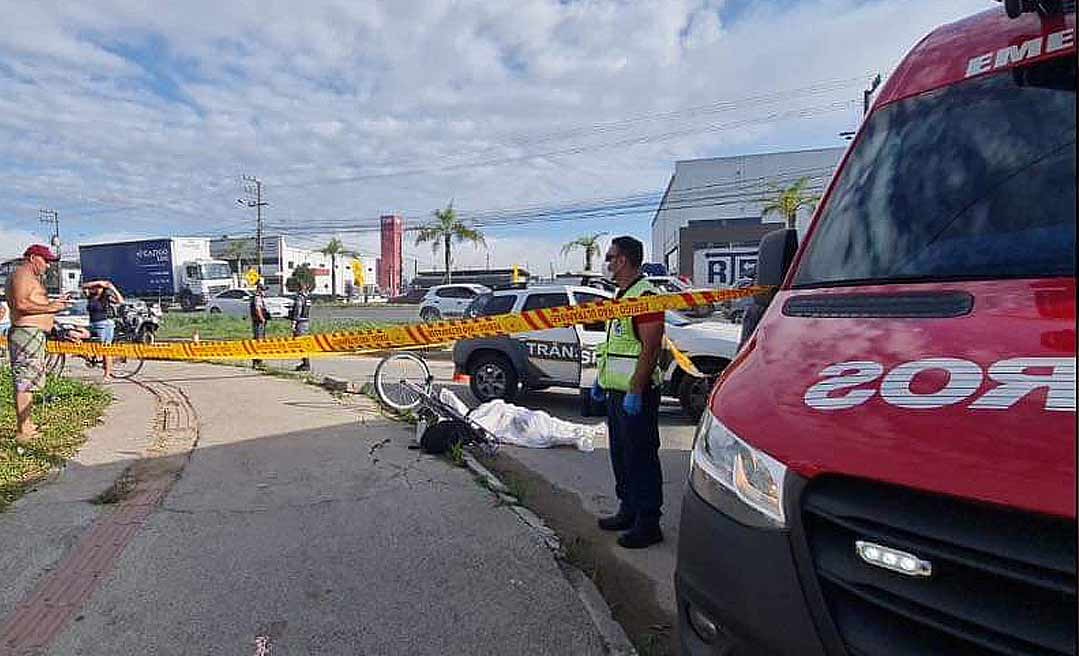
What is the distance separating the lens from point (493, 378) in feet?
31.0

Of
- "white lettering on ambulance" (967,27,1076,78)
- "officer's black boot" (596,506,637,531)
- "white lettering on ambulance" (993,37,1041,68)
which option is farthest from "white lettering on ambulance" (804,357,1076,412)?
"officer's black boot" (596,506,637,531)

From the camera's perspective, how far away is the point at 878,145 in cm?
283

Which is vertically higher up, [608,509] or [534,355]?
[534,355]

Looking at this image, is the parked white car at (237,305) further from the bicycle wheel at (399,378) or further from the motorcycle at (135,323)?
the bicycle wheel at (399,378)

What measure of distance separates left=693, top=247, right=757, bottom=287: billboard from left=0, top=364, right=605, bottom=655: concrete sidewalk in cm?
2456

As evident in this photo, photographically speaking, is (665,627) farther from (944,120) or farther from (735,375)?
(944,120)

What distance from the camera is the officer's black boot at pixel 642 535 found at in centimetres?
415

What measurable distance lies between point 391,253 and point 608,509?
8630cm

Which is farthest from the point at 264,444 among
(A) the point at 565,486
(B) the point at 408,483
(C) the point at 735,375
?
(C) the point at 735,375

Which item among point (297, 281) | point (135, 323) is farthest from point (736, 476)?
point (135, 323)

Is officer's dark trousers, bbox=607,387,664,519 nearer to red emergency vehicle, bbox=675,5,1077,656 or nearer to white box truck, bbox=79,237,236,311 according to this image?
red emergency vehicle, bbox=675,5,1077,656

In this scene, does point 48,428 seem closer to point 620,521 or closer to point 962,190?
point 620,521

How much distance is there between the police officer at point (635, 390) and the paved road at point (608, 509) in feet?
0.70

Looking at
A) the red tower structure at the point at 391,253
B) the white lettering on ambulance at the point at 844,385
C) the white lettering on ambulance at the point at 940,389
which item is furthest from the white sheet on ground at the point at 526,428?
the red tower structure at the point at 391,253
